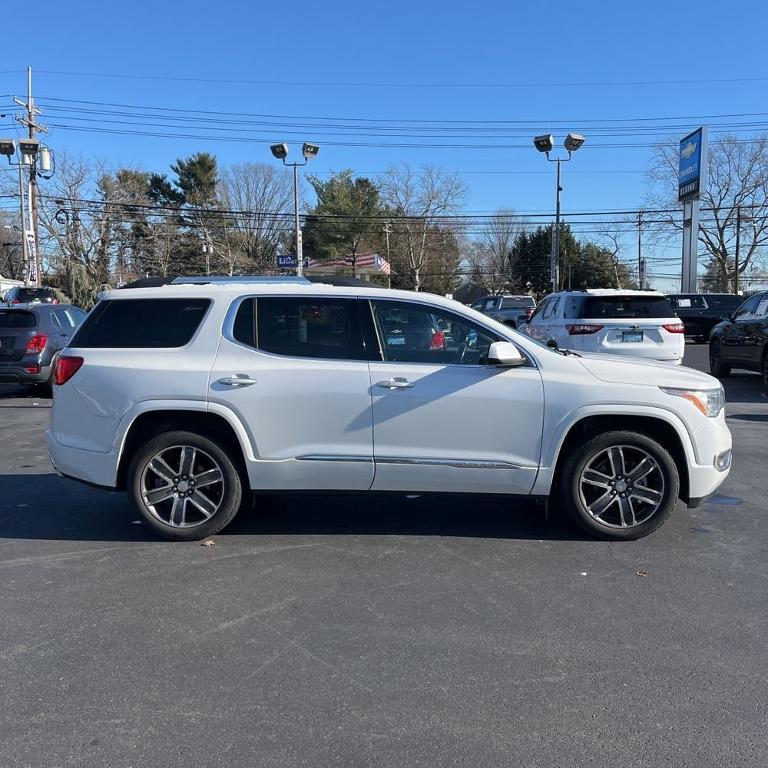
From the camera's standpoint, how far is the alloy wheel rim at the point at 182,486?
5043 millimetres

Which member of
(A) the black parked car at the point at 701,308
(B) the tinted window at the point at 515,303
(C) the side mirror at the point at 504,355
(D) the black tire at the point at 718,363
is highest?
(B) the tinted window at the point at 515,303

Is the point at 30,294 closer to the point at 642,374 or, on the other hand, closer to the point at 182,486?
the point at 182,486

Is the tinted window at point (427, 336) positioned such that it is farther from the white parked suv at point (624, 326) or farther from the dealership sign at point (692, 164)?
the dealership sign at point (692, 164)

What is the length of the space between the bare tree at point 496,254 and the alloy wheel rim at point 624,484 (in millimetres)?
65844

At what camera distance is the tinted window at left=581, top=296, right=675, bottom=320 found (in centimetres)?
1122

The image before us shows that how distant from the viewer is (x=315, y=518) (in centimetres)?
566

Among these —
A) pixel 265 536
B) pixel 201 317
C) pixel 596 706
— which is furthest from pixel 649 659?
pixel 201 317

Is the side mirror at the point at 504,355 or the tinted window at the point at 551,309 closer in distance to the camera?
the side mirror at the point at 504,355

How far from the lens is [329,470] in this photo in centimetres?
493

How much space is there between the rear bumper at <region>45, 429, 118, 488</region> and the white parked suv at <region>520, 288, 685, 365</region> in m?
7.62

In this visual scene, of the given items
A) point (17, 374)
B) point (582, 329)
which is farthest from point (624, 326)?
point (17, 374)

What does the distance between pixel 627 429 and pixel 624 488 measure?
420 mm

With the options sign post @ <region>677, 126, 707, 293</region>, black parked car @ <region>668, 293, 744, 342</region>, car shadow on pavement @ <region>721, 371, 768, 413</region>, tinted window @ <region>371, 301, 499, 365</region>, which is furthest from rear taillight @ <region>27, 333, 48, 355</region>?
sign post @ <region>677, 126, 707, 293</region>

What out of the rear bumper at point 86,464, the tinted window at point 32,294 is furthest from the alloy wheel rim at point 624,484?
the tinted window at point 32,294
